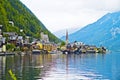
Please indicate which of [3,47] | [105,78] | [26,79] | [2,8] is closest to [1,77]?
[26,79]

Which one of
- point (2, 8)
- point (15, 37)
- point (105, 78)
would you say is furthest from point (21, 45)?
point (105, 78)

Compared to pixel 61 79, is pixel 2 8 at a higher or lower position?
higher

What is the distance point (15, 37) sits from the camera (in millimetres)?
175250

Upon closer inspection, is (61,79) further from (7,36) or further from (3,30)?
(3,30)

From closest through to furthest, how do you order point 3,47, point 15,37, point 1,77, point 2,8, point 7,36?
point 1,77 → point 3,47 → point 7,36 → point 15,37 → point 2,8

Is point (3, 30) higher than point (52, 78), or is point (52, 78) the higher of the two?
point (3, 30)

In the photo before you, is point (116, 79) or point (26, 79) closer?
point (26, 79)

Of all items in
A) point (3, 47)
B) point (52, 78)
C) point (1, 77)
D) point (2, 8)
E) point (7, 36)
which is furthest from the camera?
point (2, 8)

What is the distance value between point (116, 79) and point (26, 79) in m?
12.4

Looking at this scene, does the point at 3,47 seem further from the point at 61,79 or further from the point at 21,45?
the point at 61,79

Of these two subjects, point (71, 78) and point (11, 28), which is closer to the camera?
point (71, 78)

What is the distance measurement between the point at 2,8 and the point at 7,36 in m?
38.6

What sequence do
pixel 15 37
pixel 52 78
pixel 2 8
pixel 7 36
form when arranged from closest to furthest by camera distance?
pixel 52 78
pixel 7 36
pixel 15 37
pixel 2 8

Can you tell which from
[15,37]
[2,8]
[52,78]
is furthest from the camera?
[2,8]
